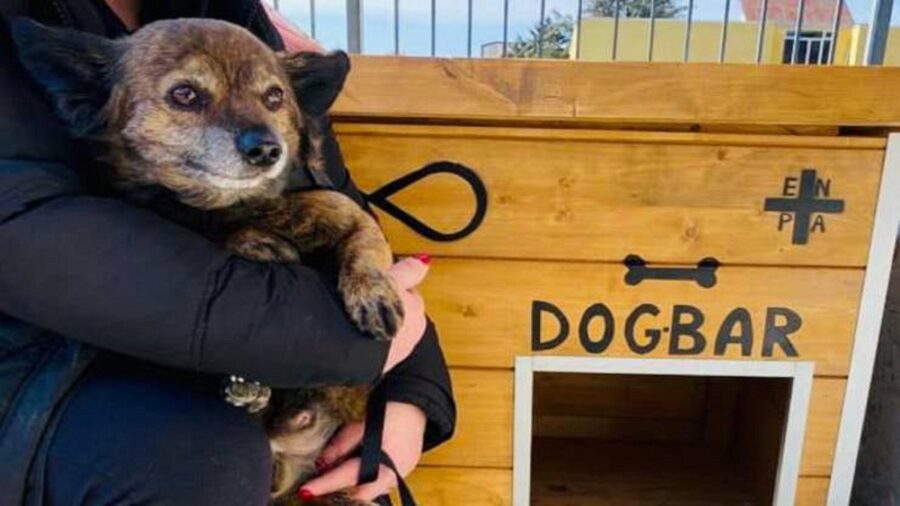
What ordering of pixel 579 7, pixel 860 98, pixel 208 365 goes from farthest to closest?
pixel 579 7 < pixel 860 98 < pixel 208 365

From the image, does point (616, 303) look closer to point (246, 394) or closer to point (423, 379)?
point (423, 379)

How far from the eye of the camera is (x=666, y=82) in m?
0.99

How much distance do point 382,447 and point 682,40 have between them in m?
1.99

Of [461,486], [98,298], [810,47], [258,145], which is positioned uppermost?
[810,47]

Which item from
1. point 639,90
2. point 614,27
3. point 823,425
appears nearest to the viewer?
point 639,90

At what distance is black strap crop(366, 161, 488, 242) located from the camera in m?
1.07

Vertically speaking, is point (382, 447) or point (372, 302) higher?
point (372, 302)

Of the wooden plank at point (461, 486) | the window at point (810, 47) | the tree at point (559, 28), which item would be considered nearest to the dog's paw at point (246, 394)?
the wooden plank at point (461, 486)

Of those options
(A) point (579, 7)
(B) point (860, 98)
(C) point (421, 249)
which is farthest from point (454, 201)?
(A) point (579, 7)

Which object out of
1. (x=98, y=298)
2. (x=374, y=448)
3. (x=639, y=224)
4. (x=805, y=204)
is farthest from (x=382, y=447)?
(x=805, y=204)

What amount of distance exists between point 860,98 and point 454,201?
58 cm

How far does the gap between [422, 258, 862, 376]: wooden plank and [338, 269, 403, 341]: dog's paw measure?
36cm

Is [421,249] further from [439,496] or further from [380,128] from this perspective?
[439,496]

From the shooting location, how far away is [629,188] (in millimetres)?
1054
